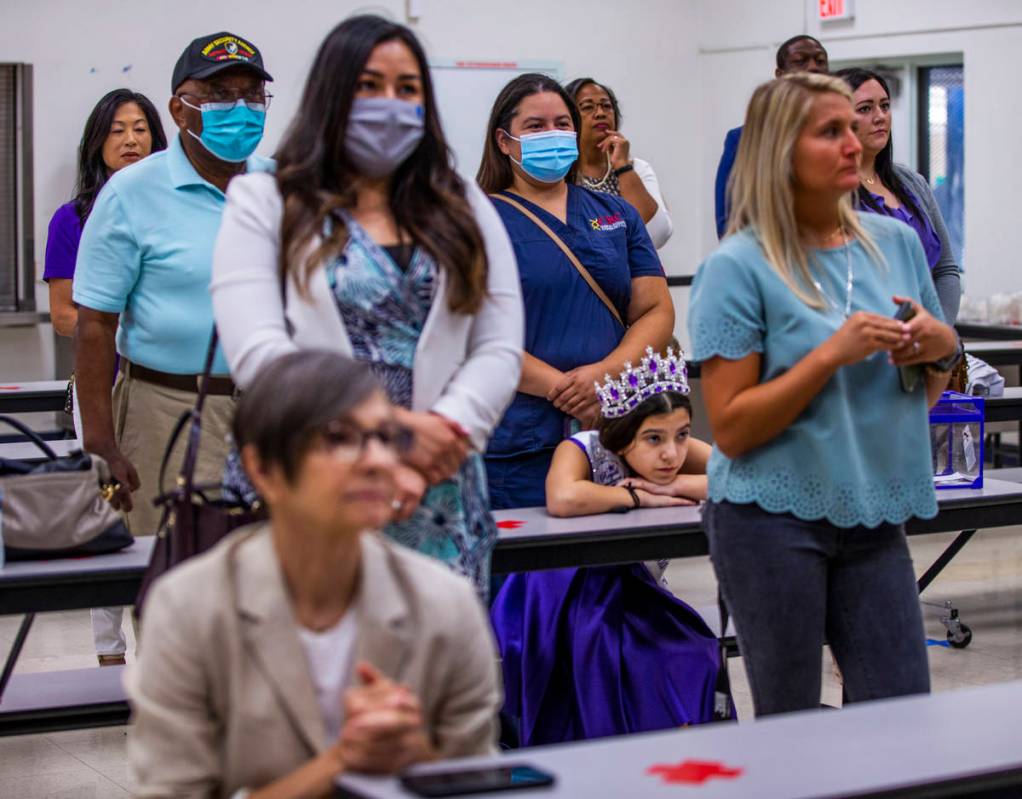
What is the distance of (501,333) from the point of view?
2438 mm

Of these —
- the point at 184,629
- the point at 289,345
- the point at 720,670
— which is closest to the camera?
the point at 184,629

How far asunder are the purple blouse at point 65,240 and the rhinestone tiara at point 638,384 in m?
1.98

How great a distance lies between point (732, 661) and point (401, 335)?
Result: 319cm

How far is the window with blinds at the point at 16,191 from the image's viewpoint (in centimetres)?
795

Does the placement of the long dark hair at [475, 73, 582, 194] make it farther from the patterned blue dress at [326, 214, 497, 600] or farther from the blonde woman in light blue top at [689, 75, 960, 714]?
the patterned blue dress at [326, 214, 497, 600]

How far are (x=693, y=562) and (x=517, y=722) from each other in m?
3.21

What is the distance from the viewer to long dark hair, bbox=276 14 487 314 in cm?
233

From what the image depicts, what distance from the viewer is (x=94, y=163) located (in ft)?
16.6

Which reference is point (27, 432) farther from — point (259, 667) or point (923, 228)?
point (923, 228)

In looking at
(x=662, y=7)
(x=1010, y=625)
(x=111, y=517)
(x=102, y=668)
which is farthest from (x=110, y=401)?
(x=662, y=7)

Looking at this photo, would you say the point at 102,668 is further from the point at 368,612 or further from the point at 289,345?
the point at 368,612

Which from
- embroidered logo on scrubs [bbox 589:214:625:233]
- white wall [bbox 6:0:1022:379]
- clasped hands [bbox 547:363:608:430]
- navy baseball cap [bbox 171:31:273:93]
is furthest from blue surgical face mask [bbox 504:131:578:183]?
white wall [bbox 6:0:1022:379]

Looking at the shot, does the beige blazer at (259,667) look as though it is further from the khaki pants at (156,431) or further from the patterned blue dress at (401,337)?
the khaki pants at (156,431)

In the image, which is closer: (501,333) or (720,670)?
(501,333)
